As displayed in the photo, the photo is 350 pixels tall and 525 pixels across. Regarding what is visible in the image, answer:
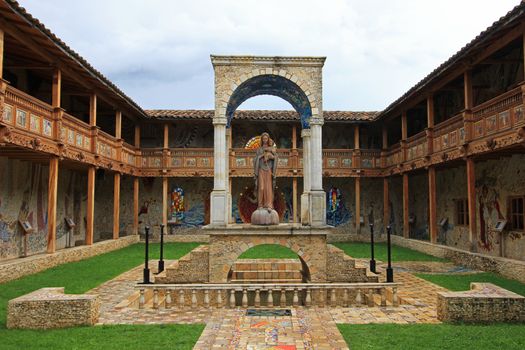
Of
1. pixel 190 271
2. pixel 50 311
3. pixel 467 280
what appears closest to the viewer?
pixel 50 311

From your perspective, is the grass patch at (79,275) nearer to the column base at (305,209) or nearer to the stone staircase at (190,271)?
the stone staircase at (190,271)

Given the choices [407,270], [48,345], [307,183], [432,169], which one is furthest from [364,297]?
[432,169]

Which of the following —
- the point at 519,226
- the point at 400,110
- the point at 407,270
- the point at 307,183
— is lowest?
the point at 407,270

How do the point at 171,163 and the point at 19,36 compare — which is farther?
the point at 171,163

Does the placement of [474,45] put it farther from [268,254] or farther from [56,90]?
[56,90]

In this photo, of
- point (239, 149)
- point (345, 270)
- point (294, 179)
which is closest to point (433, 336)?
point (345, 270)

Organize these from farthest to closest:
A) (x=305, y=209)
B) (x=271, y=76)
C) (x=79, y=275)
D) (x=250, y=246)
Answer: (x=305, y=209)
(x=79, y=275)
(x=271, y=76)
(x=250, y=246)

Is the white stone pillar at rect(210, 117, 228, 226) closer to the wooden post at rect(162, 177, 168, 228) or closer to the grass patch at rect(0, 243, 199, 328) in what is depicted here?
the grass patch at rect(0, 243, 199, 328)

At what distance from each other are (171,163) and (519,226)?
56.0ft

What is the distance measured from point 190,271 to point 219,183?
253cm

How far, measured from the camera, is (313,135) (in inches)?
474

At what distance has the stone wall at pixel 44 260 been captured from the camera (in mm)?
11883

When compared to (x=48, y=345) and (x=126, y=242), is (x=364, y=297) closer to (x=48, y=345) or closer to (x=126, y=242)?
(x=48, y=345)

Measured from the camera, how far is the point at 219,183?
11.7 m
